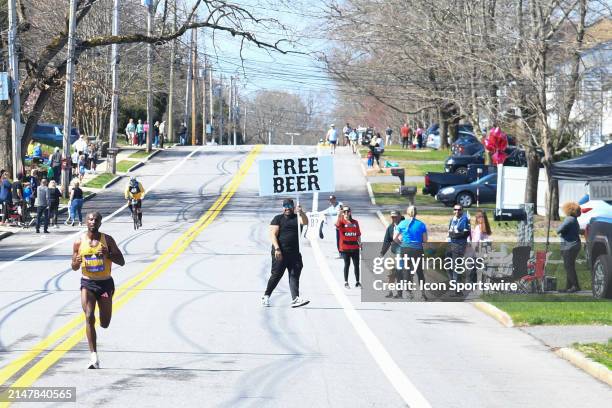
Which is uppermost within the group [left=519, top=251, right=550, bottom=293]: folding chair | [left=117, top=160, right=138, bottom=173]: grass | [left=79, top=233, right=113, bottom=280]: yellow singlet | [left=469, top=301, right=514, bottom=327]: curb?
[left=117, top=160, right=138, bottom=173]: grass

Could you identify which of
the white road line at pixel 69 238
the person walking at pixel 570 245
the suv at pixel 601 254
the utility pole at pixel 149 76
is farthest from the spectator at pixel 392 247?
the utility pole at pixel 149 76

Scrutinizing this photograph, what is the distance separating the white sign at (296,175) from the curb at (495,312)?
25.2 ft

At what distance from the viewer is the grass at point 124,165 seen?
181 ft

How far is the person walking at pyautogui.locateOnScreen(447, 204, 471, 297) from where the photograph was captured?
67.2ft

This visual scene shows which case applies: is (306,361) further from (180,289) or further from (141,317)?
(180,289)

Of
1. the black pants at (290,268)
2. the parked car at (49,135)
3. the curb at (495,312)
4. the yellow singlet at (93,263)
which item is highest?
the parked car at (49,135)

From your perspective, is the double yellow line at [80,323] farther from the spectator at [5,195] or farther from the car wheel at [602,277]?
the car wheel at [602,277]

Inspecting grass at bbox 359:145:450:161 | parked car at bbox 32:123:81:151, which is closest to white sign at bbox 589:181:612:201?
grass at bbox 359:145:450:161

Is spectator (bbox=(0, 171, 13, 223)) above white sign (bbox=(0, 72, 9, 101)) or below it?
below

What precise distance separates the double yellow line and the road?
0.04 meters

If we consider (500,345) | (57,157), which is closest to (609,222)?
(500,345)

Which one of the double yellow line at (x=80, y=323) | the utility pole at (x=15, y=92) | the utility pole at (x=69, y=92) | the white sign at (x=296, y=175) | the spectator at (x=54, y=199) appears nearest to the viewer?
the double yellow line at (x=80, y=323)

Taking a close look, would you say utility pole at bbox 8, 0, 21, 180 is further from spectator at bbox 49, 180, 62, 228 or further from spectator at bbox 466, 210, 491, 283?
spectator at bbox 466, 210, 491, 283

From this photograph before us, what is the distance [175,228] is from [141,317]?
19790 mm
